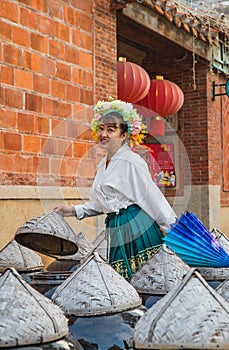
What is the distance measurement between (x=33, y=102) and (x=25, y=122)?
28 centimetres

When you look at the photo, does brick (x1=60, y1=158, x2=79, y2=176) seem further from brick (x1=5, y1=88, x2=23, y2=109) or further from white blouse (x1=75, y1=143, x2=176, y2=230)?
white blouse (x1=75, y1=143, x2=176, y2=230)

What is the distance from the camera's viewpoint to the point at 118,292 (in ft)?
8.33

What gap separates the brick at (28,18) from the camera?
21.1ft

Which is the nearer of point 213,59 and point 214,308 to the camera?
point 214,308

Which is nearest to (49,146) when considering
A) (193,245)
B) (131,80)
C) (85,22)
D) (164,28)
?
(85,22)

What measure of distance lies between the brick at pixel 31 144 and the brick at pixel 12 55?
2.45 feet

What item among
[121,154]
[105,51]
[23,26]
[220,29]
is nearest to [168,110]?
[105,51]

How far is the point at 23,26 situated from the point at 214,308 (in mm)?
5130

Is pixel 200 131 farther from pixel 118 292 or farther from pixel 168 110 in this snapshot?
pixel 118 292

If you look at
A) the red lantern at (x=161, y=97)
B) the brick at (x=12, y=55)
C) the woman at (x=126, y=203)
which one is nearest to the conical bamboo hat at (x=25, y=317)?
the woman at (x=126, y=203)

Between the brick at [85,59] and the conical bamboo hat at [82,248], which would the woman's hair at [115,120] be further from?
the brick at [85,59]

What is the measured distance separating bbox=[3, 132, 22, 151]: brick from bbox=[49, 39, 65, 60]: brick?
1168 millimetres

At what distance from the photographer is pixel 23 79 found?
251 inches

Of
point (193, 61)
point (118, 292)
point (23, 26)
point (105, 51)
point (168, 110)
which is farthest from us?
point (193, 61)
